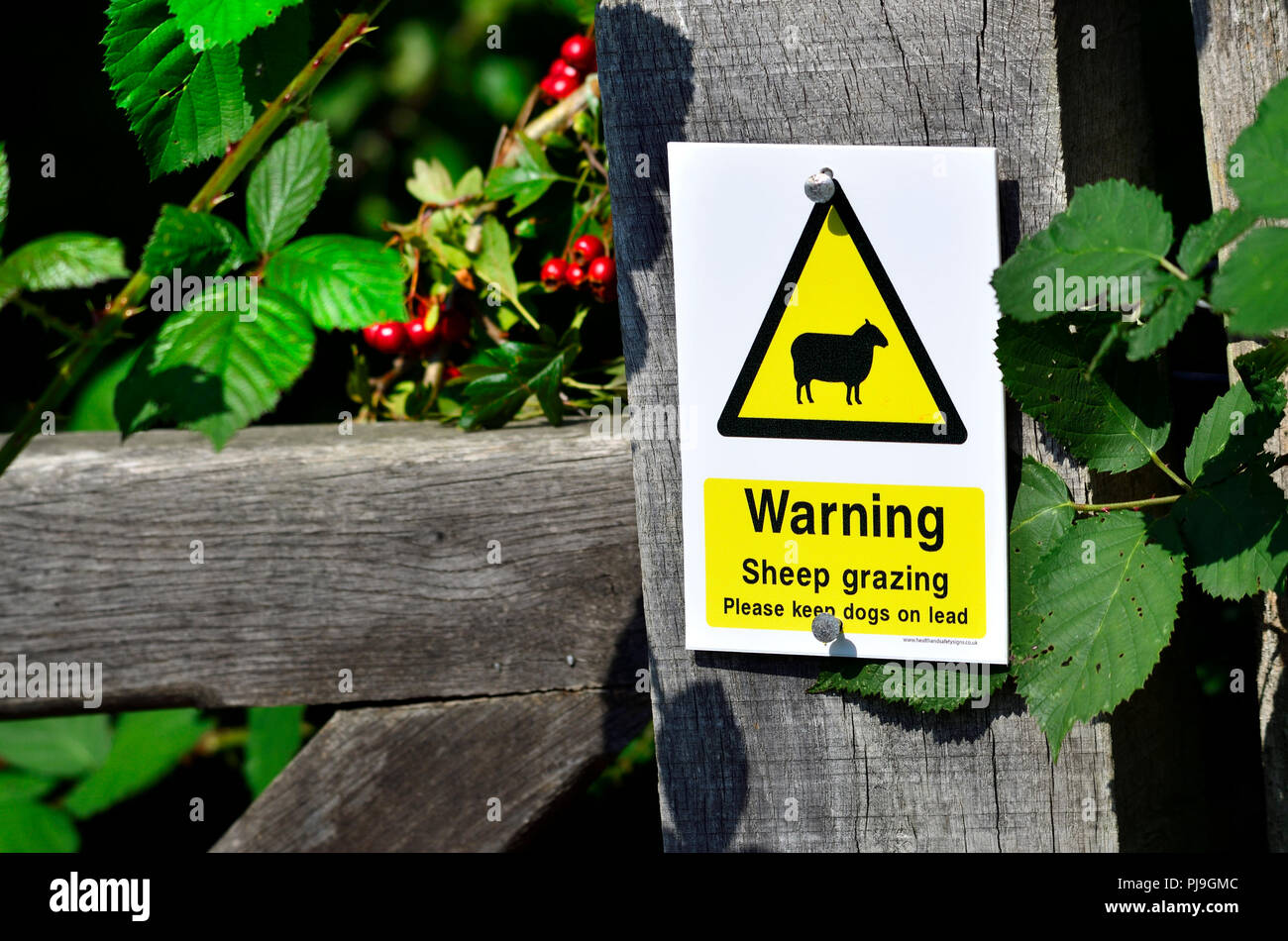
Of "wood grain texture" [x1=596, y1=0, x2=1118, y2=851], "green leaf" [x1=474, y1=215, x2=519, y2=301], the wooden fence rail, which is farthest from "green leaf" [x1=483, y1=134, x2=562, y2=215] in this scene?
"wood grain texture" [x1=596, y1=0, x2=1118, y2=851]

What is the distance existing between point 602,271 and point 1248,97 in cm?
79

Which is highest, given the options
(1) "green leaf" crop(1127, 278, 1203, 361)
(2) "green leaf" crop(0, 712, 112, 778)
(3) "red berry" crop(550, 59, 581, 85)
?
(3) "red berry" crop(550, 59, 581, 85)

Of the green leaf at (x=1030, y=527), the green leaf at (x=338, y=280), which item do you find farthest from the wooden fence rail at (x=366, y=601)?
the green leaf at (x=1030, y=527)

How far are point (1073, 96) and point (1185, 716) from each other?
0.78m

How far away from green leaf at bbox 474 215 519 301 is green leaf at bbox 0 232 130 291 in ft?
2.36

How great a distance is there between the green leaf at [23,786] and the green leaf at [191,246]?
1.39m

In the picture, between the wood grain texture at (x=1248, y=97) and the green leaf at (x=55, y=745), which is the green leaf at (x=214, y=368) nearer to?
the wood grain texture at (x=1248, y=97)

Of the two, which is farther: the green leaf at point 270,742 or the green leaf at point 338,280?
the green leaf at point 270,742

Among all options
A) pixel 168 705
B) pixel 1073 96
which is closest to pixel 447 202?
pixel 168 705

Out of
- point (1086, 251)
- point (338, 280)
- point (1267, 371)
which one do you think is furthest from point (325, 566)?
point (1267, 371)

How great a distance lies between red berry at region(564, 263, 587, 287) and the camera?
1.51m

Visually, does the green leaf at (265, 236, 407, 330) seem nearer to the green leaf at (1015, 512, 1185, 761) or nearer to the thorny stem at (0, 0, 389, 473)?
the thorny stem at (0, 0, 389, 473)

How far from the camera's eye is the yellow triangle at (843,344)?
1013 millimetres
